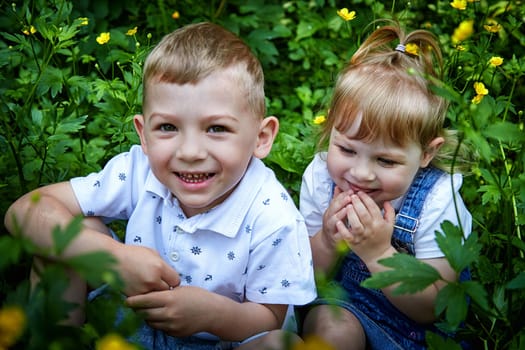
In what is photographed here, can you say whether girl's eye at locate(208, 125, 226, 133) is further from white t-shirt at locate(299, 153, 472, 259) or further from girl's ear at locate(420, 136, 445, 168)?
girl's ear at locate(420, 136, 445, 168)

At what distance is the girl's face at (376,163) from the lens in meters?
1.89

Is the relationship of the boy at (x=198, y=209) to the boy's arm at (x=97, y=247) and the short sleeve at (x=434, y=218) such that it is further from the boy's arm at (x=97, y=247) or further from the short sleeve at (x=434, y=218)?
the short sleeve at (x=434, y=218)

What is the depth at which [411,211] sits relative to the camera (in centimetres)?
196

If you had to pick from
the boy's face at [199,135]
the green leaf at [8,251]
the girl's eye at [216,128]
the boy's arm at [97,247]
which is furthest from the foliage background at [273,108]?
the girl's eye at [216,128]

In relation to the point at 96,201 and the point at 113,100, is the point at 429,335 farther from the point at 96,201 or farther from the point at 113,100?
the point at 113,100

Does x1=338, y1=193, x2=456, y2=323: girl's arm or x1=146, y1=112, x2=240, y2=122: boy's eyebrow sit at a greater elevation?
x1=146, y1=112, x2=240, y2=122: boy's eyebrow

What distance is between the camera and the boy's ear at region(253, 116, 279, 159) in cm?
184

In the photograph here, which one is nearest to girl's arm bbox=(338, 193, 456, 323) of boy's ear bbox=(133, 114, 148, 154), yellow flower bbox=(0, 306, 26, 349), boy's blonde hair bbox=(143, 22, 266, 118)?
boy's blonde hair bbox=(143, 22, 266, 118)

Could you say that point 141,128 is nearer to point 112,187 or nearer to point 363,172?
point 112,187

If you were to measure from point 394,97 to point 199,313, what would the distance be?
796 millimetres

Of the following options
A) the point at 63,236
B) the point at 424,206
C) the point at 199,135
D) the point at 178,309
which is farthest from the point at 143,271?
the point at 424,206

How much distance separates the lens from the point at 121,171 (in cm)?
191

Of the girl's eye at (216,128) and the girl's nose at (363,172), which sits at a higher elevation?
the girl's eye at (216,128)

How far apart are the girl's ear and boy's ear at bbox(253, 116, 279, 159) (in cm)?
45
